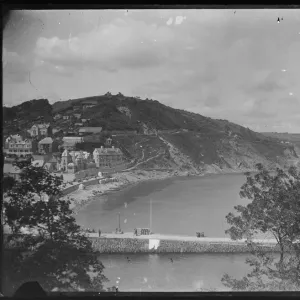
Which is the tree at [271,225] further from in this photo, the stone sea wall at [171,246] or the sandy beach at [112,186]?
the sandy beach at [112,186]

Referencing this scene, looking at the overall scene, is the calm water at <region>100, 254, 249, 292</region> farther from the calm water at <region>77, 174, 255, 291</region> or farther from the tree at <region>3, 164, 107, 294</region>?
the tree at <region>3, 164, 107, 294</region>

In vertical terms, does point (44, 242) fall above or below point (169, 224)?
below

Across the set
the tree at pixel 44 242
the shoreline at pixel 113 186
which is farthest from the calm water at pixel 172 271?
the shoreline at pixel 113 186

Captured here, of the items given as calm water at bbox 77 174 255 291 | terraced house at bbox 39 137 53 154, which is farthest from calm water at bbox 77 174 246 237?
terraced house at bbox 39 137 53 154

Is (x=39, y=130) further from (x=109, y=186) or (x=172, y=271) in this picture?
(x=172, y=271)

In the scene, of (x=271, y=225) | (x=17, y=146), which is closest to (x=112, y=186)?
(x=17, y=146)

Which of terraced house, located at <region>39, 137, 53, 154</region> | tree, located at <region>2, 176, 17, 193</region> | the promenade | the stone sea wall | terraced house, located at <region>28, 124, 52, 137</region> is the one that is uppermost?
terraced house, located at <region>28, 124, 52, 137</region>
